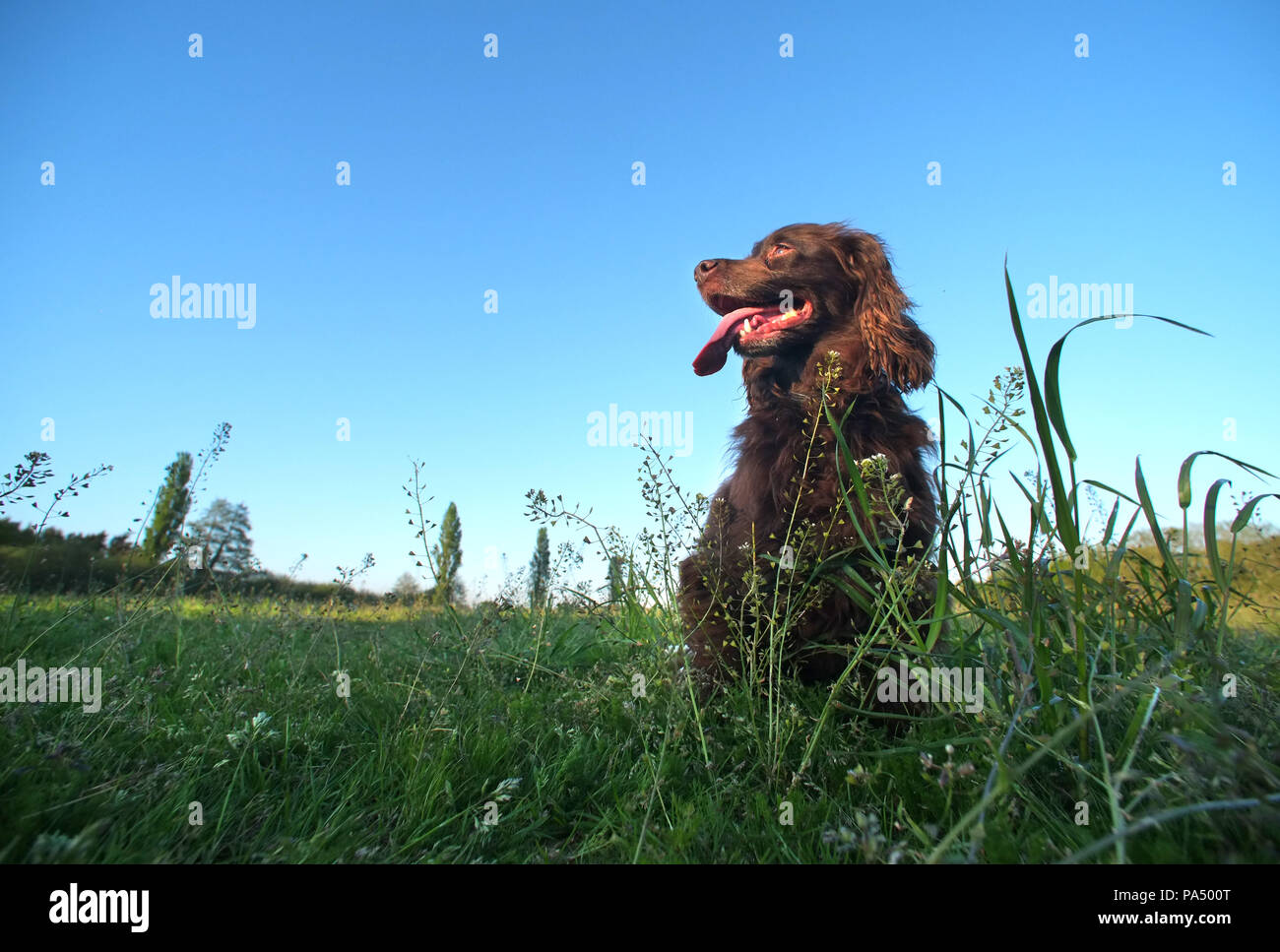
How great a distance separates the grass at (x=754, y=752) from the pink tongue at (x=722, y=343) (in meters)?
1.61

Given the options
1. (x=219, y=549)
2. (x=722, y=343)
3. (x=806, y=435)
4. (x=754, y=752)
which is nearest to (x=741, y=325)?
(x=722, y=343)

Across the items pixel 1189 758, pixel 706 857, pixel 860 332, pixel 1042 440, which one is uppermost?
pixel 860 332

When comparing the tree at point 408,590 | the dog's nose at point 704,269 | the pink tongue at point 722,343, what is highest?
the dog's nose at point 704,269

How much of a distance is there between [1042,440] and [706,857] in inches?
54.1

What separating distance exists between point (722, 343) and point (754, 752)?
241cm

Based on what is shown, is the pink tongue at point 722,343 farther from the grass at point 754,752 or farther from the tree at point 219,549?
the tree at point 219,549

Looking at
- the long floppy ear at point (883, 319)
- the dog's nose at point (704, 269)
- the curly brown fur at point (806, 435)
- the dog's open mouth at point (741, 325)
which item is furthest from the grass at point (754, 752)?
the dog's nose at point (704, 269)

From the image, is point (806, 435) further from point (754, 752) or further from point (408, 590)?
point (408, 590)

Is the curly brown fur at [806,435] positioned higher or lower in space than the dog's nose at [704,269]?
lower

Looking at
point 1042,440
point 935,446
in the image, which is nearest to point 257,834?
point 1042,440

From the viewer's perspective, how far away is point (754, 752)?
6.47 feet

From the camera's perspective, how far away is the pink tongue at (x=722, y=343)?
3.63m
